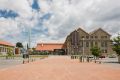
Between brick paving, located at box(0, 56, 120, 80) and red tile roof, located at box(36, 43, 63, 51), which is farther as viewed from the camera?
red tile roof, located at box(36, 43, 63, 51)

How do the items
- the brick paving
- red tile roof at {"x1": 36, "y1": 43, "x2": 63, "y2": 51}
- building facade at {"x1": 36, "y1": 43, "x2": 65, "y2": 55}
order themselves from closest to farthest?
the brick paving, building facade at {"x1": 36, "y1": 43, "x2": 65, "y2": 55}, red tile roof at {"x1": 36, "y1": 43, "x2": 63, "y2": 51}

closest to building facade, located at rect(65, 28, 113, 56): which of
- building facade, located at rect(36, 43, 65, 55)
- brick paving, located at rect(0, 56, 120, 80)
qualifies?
building facade, located at rect(36, 43, 65, 55)

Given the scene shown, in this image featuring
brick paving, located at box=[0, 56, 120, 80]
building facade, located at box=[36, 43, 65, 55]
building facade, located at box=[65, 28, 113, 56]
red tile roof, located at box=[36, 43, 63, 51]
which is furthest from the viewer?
red tile roof, located at box=[36, 43, 63, 51]

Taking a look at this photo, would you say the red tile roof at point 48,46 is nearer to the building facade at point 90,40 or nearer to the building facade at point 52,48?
the building facade at point 52,48

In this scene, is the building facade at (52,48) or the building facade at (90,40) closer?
the building facade at (90,40)

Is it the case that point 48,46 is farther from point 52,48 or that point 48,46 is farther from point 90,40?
point 90,40

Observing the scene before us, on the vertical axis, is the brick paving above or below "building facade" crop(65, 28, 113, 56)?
below

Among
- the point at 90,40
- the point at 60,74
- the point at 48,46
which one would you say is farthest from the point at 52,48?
the point at 60,74

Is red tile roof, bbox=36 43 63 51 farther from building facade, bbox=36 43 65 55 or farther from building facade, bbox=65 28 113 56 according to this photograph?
building facade, bbox=65 28 113 56

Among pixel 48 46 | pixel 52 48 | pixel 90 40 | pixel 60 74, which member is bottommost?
pixel 60 74

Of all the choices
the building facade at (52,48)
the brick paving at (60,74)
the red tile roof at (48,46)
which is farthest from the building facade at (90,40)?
the brick paving at (60,74)

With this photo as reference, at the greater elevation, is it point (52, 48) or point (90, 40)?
point (90, 40)

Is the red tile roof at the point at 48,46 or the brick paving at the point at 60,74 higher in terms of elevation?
the red tile roof at the point at 48,46

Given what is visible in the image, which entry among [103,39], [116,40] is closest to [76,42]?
[103,39]
